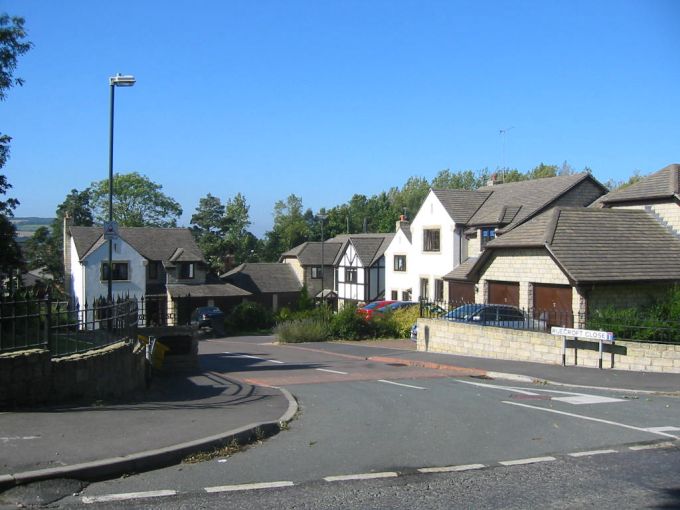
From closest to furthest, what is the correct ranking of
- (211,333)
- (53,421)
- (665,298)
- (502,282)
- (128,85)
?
(53,421)
(128,85)
(665,298)
(502,282)
(211,333)

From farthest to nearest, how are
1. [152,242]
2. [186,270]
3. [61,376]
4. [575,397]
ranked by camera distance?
1. [152,242]
2. [186,270]
3. [575,397]
4. [61,376]

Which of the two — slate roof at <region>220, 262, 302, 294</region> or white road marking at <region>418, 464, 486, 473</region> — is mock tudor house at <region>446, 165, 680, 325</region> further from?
slate roof at <region>220, 262, 302, 294</region>

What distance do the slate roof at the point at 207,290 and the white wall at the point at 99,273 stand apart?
250cm

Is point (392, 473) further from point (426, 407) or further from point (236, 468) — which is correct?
point (426, 407)

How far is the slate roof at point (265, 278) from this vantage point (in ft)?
197

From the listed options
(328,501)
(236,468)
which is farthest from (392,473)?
(236,468)

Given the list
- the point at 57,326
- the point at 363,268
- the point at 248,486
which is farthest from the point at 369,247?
the point at 248,486

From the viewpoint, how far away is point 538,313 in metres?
23.0

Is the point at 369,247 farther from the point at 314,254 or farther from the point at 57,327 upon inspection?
the point at 57,327

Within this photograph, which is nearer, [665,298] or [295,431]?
[295,431]

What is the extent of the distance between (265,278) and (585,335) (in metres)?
45.3

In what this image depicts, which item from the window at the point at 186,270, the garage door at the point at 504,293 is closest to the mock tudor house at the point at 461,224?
the garage door at the point at 504,293

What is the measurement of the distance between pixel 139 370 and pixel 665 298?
17.0 meters

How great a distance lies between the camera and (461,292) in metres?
34.4
